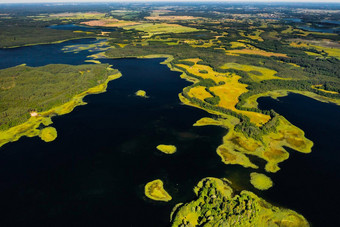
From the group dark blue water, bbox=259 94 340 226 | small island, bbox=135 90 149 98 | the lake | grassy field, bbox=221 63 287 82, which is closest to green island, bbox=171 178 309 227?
the lake

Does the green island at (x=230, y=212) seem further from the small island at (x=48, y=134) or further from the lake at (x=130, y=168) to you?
the small island at (x=48, y=134)

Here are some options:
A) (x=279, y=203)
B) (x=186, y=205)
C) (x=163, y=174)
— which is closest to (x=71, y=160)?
(x=163, y=174)

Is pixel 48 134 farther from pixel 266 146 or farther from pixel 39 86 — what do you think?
pixel 266 146

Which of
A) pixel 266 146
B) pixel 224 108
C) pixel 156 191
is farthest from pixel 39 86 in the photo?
pixel 266 146

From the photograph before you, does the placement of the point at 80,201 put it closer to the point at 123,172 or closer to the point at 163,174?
the point at 123,172

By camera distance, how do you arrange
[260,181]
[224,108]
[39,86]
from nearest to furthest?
[260,181]
[224,108]
[39,86]

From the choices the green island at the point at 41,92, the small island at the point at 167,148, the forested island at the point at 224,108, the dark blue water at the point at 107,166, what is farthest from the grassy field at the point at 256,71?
the small island at the point at 167,148

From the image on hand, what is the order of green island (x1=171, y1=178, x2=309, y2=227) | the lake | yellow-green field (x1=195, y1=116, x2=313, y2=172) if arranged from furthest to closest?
yellow-green field (x1=195, y1=116, x2=313, y2=172)
the lake
green island (x1=171, y1=178, x2=309, y2=227)

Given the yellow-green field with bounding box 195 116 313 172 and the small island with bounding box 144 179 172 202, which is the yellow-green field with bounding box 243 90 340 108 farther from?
the small island with bounding box 144 179 172 202
